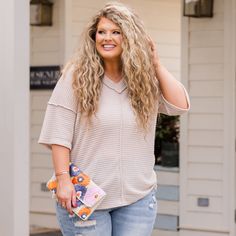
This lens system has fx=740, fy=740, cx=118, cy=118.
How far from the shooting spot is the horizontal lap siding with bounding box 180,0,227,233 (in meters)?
6.38

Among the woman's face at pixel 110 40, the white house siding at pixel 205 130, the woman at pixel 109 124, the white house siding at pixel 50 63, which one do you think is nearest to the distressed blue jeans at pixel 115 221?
the woman at pixel 109 124

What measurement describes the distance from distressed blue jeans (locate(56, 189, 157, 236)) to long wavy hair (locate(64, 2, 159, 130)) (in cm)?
33

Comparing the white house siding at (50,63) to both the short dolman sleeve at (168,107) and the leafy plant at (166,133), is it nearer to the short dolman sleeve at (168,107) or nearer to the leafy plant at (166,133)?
the leafy plant at (166,133)

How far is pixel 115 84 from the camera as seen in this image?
292cm

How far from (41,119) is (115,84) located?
4.51 metres

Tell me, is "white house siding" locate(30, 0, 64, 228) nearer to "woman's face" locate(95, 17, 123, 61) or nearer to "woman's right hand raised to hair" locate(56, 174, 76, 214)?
"woman's face" locate(95, 17, 123, 61)

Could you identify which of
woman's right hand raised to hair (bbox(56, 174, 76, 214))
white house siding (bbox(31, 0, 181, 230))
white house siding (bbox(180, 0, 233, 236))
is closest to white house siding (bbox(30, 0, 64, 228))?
white house siding (bbox(31, 0, 181, 230))

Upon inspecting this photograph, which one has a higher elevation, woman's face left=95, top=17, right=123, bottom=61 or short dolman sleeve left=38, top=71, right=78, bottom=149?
woman's face left=95, top=17, right=123, bottom=61

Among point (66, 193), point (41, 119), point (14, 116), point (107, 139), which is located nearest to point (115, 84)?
point (107, 139)

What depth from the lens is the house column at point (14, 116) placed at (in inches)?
158

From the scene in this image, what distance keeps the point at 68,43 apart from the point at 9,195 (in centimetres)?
321

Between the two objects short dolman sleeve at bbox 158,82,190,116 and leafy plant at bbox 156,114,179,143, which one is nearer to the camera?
short dolman sleeve at bbox 158,82,190,116

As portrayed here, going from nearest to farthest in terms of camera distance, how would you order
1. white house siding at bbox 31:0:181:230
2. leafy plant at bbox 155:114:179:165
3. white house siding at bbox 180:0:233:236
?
white house siding at bbox 180:0:233:236, white house siding at bbox 31:0:181:230, leafy plant at bbox 155:114:179:165

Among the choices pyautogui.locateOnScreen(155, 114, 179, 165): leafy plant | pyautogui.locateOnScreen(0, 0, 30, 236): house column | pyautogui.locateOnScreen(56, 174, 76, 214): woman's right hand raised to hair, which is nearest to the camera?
pyautogui.locateOnScreen(56, 174, 76, 214): woman's right hand raised to hair
